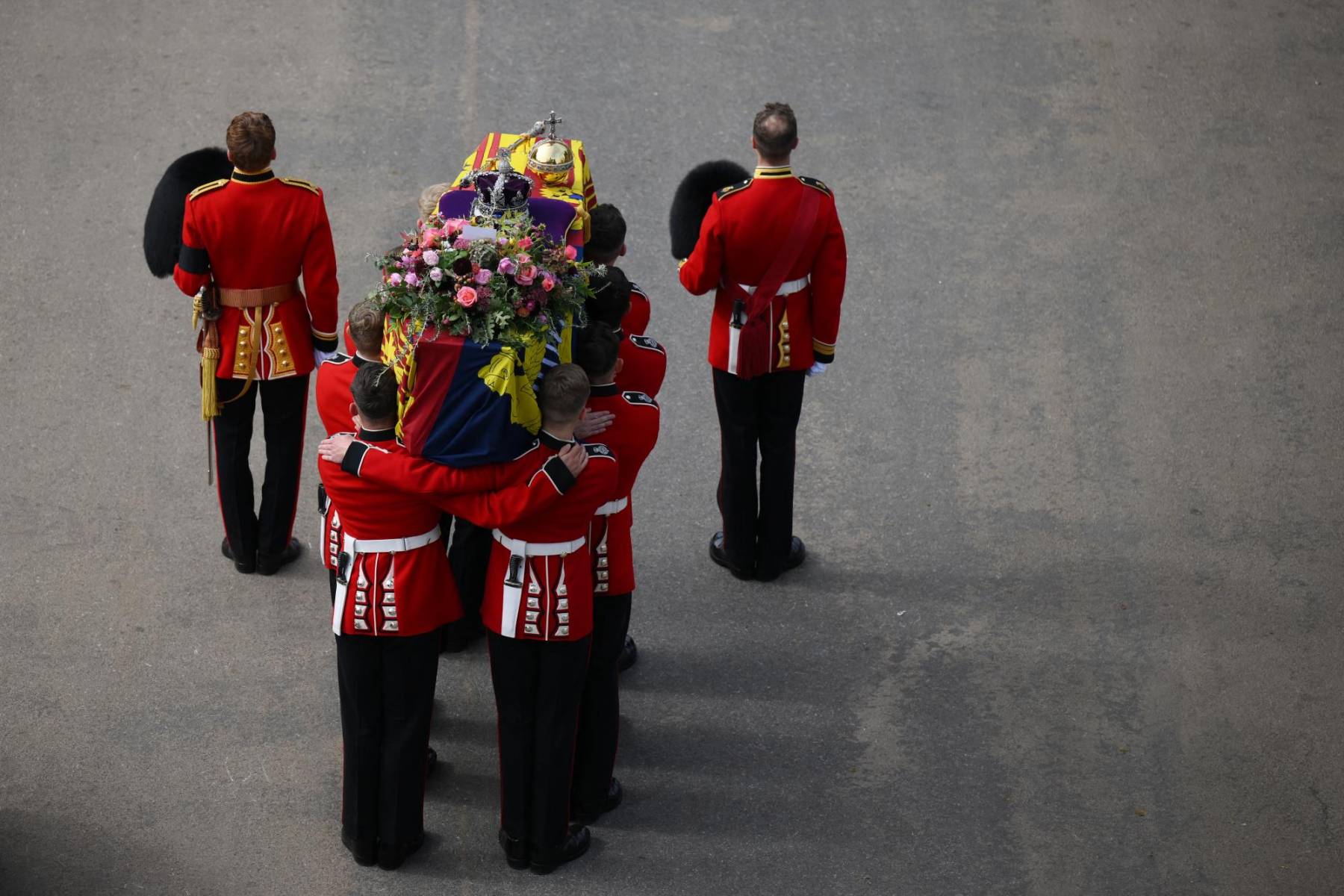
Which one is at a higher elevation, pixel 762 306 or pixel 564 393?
pixel 762 306

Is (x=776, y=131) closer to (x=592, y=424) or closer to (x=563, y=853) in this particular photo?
(x=592, y=424)

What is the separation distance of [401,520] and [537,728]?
816mm

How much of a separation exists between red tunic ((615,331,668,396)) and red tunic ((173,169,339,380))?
1.31 meters

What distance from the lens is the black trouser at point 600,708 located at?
201 inches

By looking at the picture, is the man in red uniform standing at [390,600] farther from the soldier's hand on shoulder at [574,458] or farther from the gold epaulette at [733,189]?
the gold epaulette at [733,189]

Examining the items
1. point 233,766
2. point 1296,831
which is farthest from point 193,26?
point 1296,831

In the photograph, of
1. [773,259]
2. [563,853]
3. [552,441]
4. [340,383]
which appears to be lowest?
[563,853]

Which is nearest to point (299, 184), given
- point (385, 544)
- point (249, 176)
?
point (249, 176)

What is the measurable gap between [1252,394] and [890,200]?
83.3 inches

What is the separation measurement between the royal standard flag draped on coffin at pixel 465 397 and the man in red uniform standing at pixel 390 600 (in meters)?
0.06

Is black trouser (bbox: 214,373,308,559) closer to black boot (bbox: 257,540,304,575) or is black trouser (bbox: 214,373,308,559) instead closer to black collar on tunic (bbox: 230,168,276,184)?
black boot (bbox: 257,540,304,575)

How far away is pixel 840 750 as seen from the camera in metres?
5.61

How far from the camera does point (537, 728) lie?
4.96m

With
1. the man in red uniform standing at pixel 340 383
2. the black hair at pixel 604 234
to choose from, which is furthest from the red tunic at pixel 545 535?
the black hair at pixel 604 234
